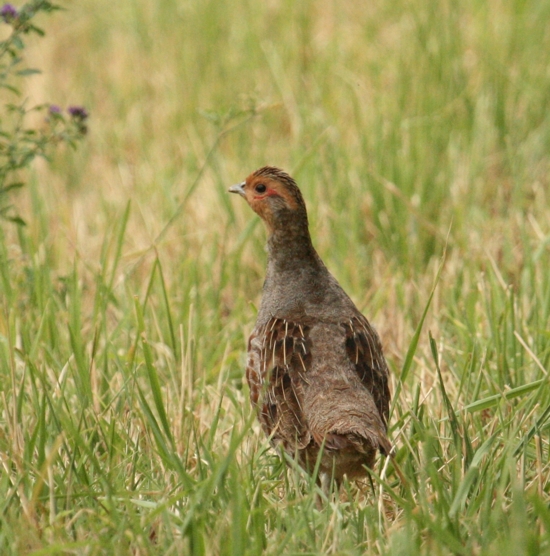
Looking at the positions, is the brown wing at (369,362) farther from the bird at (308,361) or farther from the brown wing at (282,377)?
the brown wing at (282,377)

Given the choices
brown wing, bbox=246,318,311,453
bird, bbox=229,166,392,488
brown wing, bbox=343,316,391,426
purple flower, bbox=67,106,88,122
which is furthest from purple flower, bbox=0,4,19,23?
brown wing, bbox=343,316,391,426

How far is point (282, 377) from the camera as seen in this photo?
12.1ft

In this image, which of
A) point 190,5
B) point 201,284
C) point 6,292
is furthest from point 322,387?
point 190,5

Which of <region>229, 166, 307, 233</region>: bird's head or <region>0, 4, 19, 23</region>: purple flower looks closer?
<region>229, 166, 307, 233</region>: bird's head

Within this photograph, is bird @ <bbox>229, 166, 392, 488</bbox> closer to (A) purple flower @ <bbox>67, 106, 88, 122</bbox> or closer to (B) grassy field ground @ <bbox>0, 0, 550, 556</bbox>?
(B) grassy field ground @ <bbox>0, 0, 550, 556</bbox>

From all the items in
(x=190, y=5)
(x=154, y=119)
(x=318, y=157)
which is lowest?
(x=318, y=157)

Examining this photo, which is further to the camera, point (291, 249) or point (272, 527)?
point (291, 249)

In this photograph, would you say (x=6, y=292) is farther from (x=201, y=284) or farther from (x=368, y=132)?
(x=368, y=132)

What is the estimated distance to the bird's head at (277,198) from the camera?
4203 mm

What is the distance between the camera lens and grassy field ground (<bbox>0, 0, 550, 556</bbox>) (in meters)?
2.95

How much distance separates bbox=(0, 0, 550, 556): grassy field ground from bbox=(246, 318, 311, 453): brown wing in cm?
15

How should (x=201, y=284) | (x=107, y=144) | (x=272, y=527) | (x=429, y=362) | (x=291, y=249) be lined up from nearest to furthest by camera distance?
(x=272, y=527), (x=291, y=249), (x=429, y=362), (x=201, y=284), (x=107, y=144)

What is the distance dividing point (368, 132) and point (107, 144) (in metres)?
2.30

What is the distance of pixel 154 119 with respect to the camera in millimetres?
7984
